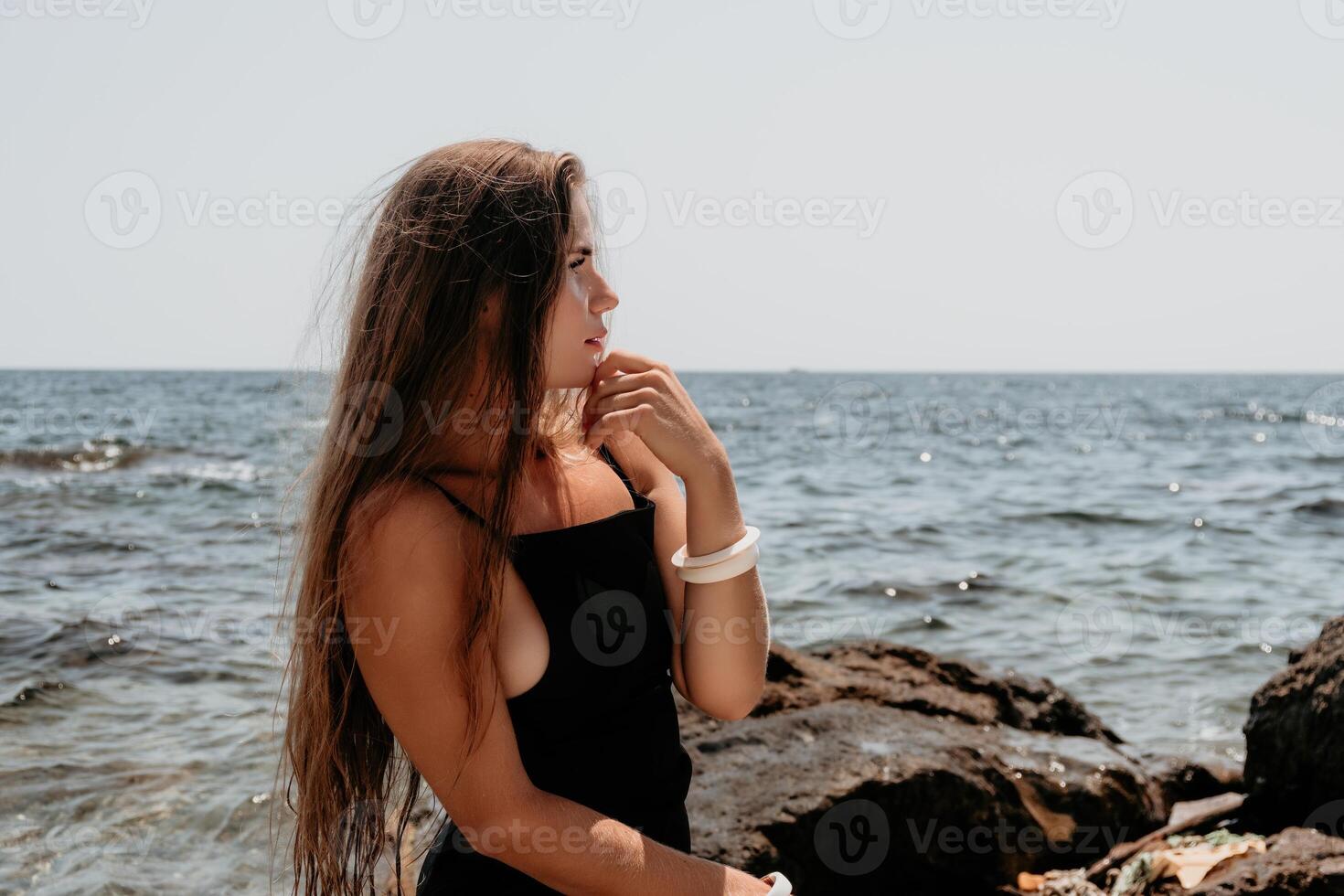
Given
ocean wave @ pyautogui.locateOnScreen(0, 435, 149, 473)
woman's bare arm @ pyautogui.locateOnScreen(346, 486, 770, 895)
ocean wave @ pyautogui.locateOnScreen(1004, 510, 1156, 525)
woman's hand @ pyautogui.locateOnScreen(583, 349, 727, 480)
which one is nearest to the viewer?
woman's bare arm @ pyautogui.locateOnScreen(346, 486, 770, 895)

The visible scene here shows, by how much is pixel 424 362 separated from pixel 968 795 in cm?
299

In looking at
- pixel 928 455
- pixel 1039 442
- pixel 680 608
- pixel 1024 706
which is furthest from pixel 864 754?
pixel 1039 442

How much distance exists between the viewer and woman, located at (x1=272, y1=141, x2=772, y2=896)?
1.77 m

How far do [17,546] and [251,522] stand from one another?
7.38ft

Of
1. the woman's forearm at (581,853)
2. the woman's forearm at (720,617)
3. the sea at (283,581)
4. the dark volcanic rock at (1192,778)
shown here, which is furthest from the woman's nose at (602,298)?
the dark volcanic rock at (1192,778)

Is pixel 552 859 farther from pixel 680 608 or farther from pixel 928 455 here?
pixel 928 455

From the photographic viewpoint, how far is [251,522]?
12328 millimetres

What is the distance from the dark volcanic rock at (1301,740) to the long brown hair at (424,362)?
11.4 ft

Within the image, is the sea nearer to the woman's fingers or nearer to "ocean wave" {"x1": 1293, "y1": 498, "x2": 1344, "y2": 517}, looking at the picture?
"ocean wave" {"x1": 1293, "y1": 498, "x2": 1344, "y2": 517}

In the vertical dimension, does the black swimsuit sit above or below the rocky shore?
above

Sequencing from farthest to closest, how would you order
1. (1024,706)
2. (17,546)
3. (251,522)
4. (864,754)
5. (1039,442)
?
(1039,442), (251,522), (17,546), (1024,706), (864,754)

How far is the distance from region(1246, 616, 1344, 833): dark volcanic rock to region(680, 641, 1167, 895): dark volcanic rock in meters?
0.47

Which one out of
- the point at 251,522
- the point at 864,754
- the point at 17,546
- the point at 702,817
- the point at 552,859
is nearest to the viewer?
the point at 552,859

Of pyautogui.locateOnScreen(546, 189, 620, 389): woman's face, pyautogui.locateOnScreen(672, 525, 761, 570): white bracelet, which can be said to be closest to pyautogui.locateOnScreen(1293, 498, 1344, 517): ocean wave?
pyautogui.locateOnScreen(672, 525, 761, 570): white bracelet
